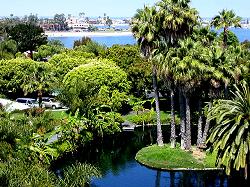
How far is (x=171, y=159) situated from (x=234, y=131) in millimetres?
12853

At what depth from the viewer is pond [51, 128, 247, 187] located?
42000mm

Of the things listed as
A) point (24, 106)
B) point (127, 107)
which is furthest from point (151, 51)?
point (24, 106)

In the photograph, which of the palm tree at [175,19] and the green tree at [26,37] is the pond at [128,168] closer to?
the palm tree at [175,19]

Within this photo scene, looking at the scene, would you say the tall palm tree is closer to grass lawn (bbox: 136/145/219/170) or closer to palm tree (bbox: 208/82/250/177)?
grass lawn (bbox: 136/145/219/170)

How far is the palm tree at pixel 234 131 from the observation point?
107ft

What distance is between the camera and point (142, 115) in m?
65.1

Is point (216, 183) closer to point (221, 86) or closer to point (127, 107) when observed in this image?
point (221, 86)

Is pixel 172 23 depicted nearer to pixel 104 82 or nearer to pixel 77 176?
pixel 77 176

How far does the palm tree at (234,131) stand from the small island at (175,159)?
29.2 ft

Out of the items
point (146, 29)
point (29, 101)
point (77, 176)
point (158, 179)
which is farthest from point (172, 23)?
point (29, 101)

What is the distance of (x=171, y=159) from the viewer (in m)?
45.5

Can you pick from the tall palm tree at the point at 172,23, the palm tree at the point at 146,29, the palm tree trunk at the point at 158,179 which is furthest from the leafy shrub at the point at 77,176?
the palm tree at the point at 146,29

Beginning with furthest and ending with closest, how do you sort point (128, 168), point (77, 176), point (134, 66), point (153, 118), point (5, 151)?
point (134, 66)
point (153, 118)
point (128, 168)
point (77, 176)
point (5, 151)

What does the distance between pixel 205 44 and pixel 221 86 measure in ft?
22.9
